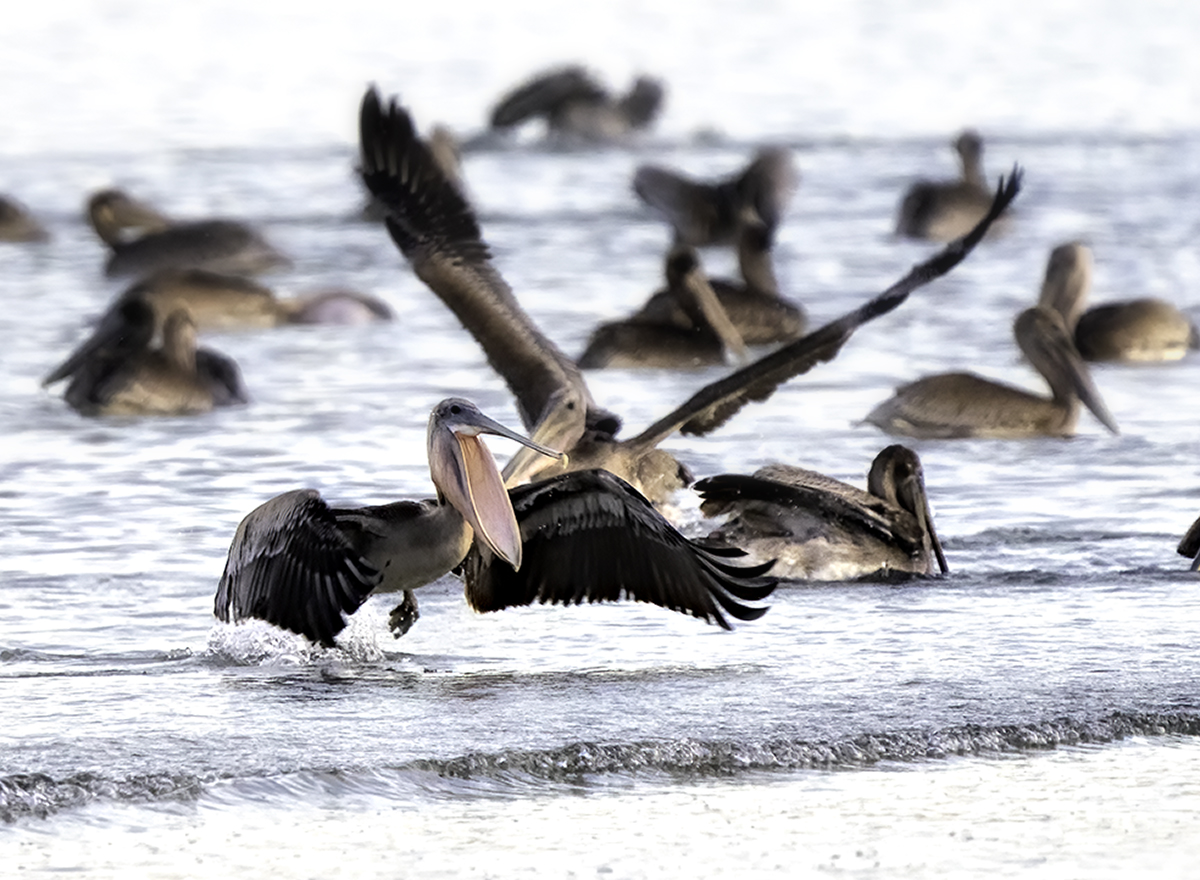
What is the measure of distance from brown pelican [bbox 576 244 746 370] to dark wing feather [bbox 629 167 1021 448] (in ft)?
10.9

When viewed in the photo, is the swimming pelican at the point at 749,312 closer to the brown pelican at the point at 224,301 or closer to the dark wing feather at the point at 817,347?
the brown pelican at the point at 224,301

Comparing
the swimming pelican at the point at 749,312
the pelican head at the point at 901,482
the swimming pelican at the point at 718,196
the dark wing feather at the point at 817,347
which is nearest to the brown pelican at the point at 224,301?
the swimming pelican at the point at 749,312

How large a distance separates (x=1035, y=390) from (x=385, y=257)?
5.65m

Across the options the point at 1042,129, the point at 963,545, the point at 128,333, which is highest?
the point at 1042,129

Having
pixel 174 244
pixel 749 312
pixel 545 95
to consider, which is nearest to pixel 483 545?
pixel 749 312

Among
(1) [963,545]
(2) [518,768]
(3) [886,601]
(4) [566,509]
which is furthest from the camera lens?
(1) [963,545]

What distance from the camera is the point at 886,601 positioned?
22.0 ft

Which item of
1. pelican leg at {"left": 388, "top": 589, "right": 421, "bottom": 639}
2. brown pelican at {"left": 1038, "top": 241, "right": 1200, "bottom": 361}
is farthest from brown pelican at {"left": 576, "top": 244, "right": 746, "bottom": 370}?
pelican leg at {"left": 388, "top": 589, "right": 421, "bottom": 639}

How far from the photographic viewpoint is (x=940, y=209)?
1538cm

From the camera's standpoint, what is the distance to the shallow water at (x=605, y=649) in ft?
15.0

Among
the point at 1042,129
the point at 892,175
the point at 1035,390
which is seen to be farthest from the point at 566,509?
the point at 1042,129

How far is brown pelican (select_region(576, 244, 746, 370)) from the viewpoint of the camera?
11.0 metres

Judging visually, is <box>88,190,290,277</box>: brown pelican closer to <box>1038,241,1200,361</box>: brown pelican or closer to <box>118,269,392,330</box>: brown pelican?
<box>118,269,392,330</box>: brown pelican

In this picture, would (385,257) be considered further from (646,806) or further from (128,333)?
(646,806)
